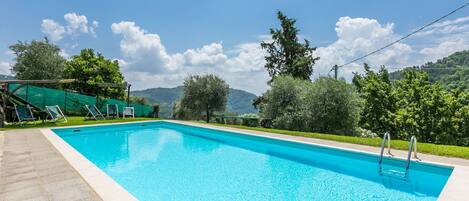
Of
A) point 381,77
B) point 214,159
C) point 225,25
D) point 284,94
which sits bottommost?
point 214,159

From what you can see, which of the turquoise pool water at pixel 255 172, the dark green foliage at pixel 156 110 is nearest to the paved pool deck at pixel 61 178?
the turquoise pool water at pixel 255 172

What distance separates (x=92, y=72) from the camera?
26.3 metres

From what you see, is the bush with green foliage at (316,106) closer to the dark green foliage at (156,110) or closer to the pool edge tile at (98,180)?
the dark green foliage at (156,110)

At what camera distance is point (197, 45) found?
22.9 meters

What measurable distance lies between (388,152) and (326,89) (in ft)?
25.1

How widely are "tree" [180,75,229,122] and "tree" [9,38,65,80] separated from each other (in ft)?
41.1

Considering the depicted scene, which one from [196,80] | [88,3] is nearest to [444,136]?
[196,80]

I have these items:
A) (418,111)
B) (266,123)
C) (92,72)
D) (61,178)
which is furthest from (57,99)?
(418,111)

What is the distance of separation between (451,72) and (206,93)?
44.2 metres

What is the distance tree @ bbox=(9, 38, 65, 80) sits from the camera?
2384 centimetres

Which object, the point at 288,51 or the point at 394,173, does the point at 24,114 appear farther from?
the point at 288,51

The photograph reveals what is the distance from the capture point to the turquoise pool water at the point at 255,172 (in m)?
5.17

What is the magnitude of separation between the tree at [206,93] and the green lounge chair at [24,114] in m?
→ 9.42

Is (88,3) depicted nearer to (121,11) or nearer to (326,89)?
(121,11)
